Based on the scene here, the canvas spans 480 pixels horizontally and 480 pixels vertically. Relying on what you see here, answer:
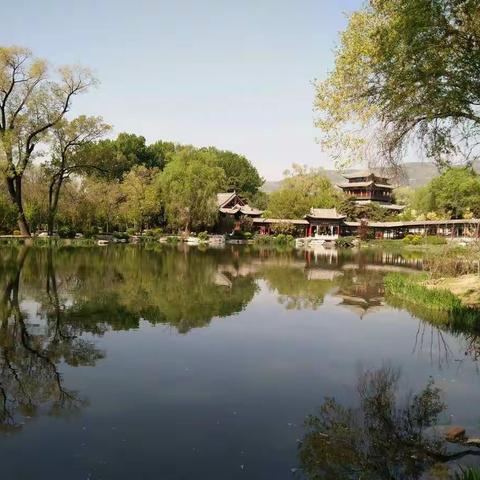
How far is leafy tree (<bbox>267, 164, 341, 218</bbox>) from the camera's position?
70731 millimetres

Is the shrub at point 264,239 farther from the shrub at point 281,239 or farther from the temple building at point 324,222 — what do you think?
the temple building at point 324,222

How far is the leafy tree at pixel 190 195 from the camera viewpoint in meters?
58.0

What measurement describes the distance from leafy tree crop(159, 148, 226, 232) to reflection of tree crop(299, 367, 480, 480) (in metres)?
50.5

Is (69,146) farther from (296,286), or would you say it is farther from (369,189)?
(369,189)

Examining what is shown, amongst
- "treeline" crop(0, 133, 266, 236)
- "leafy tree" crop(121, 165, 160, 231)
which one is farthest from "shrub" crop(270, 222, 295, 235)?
"leafy tree" crop(121, 165, 160, 231)

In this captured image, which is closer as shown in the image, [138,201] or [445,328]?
[445,328]

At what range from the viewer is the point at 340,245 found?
62375 millimetres

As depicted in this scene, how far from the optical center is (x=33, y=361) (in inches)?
384

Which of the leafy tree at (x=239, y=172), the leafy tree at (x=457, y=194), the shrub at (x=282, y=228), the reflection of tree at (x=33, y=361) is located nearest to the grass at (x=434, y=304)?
the reflection of tree at (x=33, y=361)

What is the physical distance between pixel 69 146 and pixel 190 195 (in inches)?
628

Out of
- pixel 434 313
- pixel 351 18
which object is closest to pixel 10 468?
pixel 351 18

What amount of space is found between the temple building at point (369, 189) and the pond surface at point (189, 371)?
64.9 metres

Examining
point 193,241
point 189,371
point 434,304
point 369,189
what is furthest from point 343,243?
point 189,371

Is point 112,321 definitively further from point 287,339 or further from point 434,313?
point 434,313
